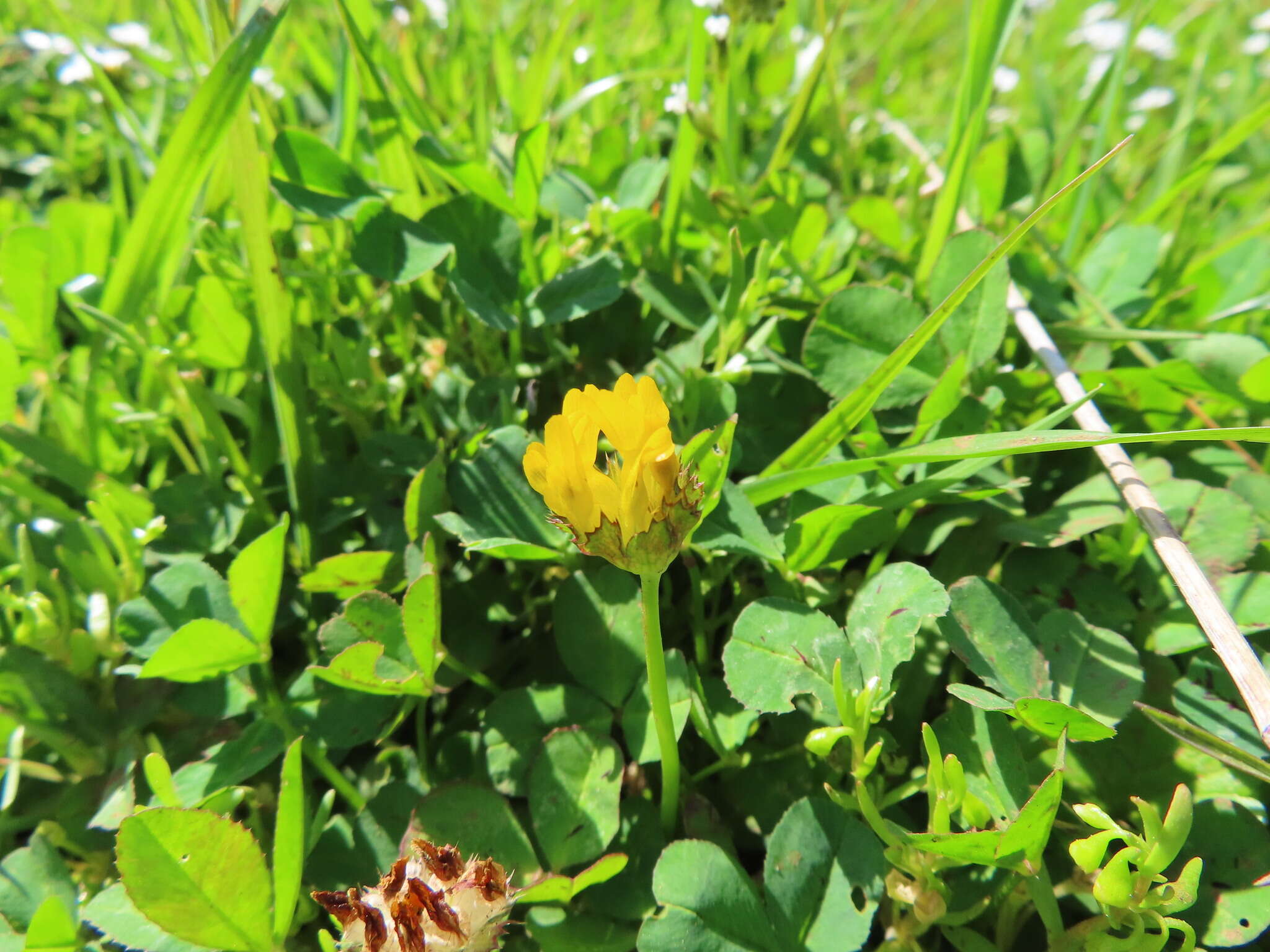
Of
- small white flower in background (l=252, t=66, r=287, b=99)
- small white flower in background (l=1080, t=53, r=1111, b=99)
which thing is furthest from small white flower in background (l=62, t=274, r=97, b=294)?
small white flower in background (l=1080, t=53, r=1111, b=99)

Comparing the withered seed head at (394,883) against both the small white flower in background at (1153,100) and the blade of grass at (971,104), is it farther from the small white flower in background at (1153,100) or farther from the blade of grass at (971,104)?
the small white flower in background at (1153,100)

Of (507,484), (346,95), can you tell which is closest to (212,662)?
(507,484)

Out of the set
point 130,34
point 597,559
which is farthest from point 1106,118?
point 130,34

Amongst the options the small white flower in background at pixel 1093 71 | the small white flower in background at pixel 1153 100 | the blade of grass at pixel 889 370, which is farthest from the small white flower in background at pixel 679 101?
the small white flower in background at pixel 1153 100

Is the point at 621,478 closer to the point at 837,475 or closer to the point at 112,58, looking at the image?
the point at 837,475

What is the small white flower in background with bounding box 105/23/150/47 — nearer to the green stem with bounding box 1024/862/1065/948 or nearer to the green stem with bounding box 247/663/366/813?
the green stem with bounding box 247/663/366/813

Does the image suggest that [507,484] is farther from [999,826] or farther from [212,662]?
[999,826]
